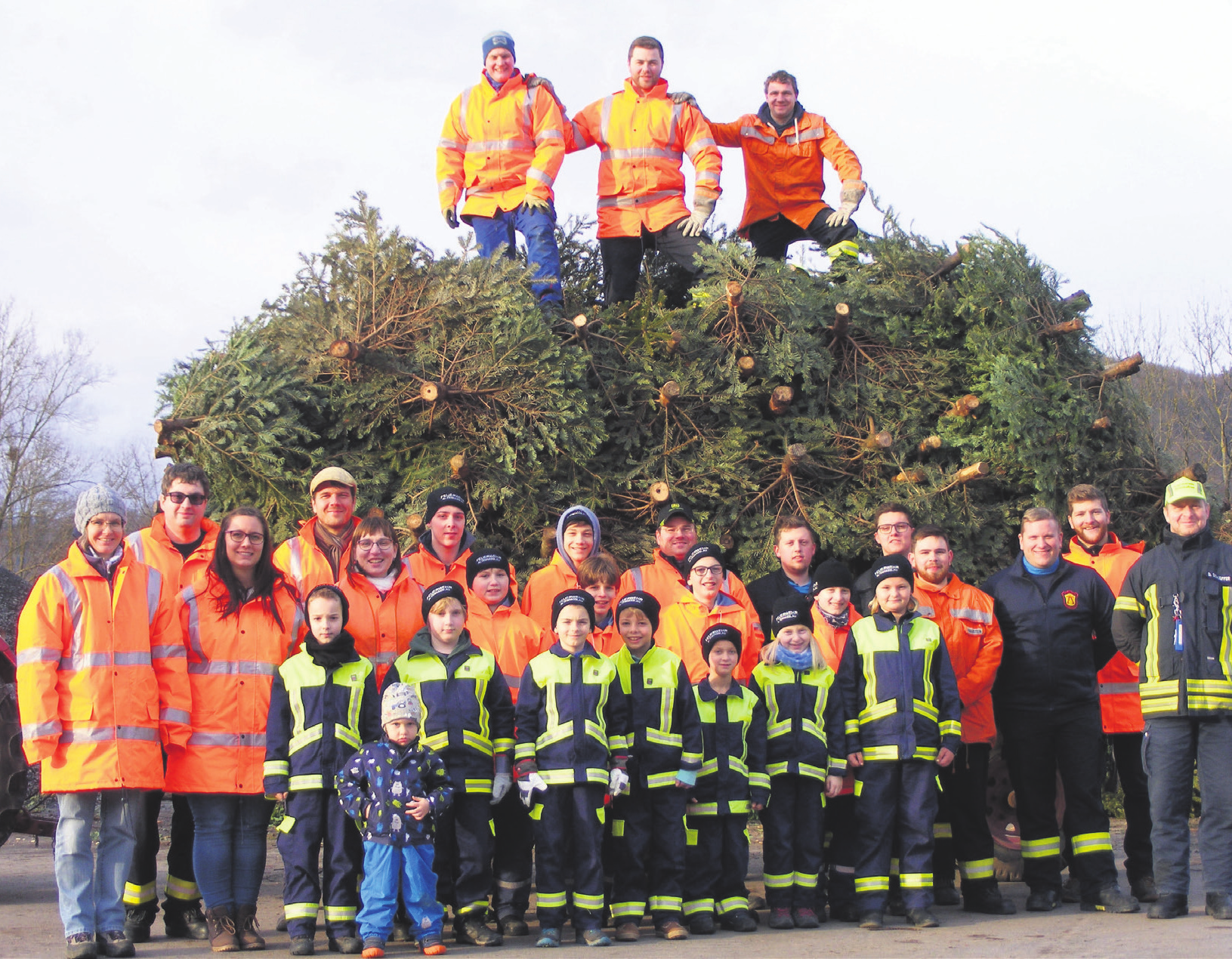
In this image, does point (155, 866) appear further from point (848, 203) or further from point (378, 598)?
point (848, 203)

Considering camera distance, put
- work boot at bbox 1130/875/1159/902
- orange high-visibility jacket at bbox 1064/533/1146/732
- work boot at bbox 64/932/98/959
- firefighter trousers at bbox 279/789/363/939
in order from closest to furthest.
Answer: work boot at bbox 64/932/98/959 < firefighter trousers at bbox 279/789/363/939 < work boot at bbox 1130/875/1159/902 < orange high-visibility jacket at bbox 1064/533/1146/732

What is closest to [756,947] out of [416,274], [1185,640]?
[1185,640]

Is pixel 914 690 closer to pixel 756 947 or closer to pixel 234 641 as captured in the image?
pixel 756 947

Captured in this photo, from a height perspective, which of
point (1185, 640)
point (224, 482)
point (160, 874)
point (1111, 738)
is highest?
point (224, 482)

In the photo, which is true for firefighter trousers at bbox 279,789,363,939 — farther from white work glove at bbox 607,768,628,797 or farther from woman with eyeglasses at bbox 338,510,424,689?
white work glove at bbox 607,768,628,797

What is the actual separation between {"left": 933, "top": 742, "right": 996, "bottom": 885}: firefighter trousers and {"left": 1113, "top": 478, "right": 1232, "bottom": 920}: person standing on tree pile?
773 mm

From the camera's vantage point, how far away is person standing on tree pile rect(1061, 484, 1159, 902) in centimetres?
623

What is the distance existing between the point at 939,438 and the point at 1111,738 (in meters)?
2.14

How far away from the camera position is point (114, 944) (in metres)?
4.97

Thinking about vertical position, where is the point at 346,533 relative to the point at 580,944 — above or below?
above

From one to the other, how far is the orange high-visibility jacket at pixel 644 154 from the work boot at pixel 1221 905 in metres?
5.38

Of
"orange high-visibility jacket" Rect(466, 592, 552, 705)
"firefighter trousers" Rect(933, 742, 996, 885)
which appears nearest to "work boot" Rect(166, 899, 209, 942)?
"orange high-visibility jacket" Rect(466, 592, 552, 705)

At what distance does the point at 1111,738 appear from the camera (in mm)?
6594

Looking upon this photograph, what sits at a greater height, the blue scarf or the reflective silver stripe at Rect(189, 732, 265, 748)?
the blue scarf
